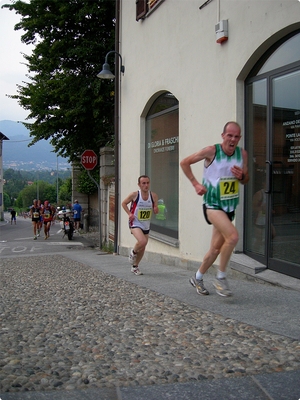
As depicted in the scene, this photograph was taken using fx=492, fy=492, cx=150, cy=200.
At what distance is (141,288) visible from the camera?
21.0 feet

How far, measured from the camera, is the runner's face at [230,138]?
4863 millimetres

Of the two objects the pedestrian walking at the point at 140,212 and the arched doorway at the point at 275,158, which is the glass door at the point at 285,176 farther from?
the pedestrian walking at the point at 140,212

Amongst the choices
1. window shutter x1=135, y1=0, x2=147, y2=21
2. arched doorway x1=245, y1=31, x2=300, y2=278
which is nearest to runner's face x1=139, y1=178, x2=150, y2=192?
arched doorway x1=245, y1=31, x2=300, y2=278

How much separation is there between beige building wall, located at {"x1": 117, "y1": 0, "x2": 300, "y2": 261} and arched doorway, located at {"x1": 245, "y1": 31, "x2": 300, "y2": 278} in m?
0.18

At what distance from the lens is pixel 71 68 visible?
18.9 m

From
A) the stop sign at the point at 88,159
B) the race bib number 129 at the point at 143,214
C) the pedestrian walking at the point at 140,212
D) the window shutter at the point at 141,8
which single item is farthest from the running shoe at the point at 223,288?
the stop sign at the point at 88,159

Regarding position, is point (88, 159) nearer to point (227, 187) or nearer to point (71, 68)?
point (71, 68)

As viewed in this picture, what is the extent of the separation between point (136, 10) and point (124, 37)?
1.09m

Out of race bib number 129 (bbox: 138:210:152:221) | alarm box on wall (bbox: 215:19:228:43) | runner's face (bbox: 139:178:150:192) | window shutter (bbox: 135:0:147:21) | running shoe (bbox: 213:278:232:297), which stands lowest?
running shoe (bbox: 213:278:232:297)

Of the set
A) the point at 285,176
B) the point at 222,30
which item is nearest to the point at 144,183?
the point at 285,176

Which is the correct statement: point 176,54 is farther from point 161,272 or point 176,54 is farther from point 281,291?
point 281,291

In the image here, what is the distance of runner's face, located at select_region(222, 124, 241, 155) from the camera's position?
4.86 meters

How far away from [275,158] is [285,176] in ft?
1.00

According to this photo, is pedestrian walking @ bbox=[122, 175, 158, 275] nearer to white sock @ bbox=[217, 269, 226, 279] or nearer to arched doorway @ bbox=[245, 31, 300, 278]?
arched doorway @ bbox=[245, 31, 300, 278]
